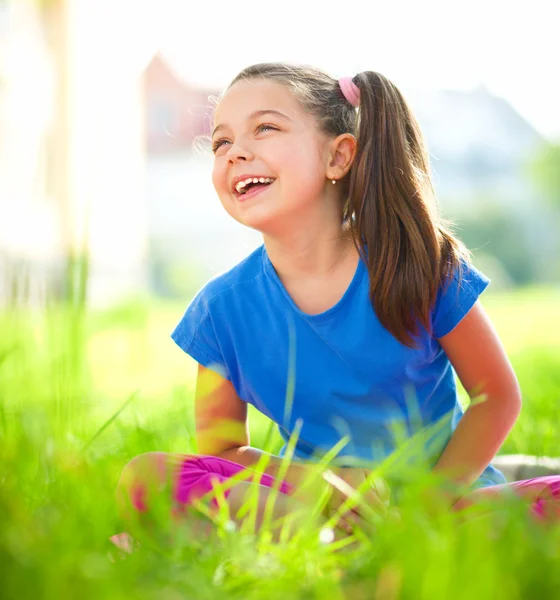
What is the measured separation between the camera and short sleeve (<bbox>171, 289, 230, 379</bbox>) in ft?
5.49

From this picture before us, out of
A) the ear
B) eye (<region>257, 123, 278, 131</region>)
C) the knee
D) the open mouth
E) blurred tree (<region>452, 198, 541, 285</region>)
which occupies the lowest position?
blurred tree (<region>452, 198, 541, 285</region>)

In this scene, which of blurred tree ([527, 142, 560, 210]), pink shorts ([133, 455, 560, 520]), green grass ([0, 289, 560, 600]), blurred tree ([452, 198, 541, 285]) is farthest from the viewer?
blurred tree ([527, 142, 560, 210])

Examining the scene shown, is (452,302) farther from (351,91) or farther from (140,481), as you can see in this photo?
(140,481)

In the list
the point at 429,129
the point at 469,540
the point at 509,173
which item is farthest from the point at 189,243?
the point at 469,540

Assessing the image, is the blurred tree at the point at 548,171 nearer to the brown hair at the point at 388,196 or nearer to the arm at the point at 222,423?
the brown hair at the point at 388,196

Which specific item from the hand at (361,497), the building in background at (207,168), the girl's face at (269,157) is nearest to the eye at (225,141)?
the girl's face at (269,157)

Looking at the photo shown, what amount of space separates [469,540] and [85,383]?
1.41 ft

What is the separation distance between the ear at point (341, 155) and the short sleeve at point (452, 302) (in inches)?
13.0

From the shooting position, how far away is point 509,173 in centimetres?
1505

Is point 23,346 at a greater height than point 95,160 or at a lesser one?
lesser

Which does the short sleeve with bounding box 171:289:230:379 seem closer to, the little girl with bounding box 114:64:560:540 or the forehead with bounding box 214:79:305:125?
the little girl with bounding box 114:64:560:540

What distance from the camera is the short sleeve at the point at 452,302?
4.98 ft

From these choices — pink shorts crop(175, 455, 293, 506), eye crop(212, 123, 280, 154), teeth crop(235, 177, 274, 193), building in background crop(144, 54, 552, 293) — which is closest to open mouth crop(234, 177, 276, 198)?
teeth crop(235, 177, 274, 193)

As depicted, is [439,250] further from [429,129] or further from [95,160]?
[429,129]
